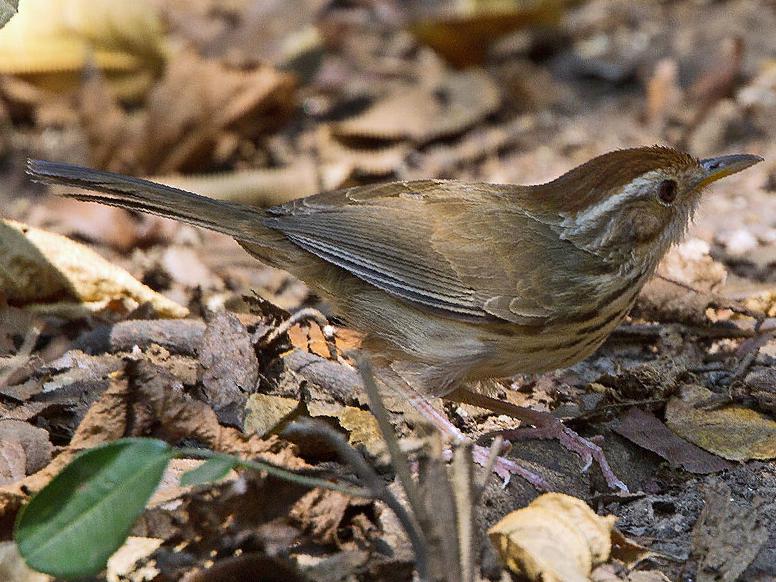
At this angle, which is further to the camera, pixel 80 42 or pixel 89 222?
pixel 80 42

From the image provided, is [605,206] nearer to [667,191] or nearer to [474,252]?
[667,191]

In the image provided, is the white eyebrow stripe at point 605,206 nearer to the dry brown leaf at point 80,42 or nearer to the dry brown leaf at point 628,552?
the dry brown leaf at point 628,552

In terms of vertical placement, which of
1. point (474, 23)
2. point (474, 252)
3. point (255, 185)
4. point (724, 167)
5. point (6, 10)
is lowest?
point (474, 252)

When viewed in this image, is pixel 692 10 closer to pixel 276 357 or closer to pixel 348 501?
pixel 276 357

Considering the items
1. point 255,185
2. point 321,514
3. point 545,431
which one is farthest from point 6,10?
point 255,185

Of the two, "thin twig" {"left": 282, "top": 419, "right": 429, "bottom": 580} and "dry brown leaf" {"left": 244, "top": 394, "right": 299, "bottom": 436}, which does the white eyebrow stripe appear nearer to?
"dry brown leaf" {"left": 244, "top": 394, "right": 299, "bottom": 436}

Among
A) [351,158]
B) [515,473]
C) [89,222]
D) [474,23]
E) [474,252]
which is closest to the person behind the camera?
[515,473]

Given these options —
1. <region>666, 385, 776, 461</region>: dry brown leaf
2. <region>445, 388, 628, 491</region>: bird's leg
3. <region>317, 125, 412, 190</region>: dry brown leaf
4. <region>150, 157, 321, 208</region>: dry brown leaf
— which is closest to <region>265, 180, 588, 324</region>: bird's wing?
<region>445, 388, 628, 491</region>: bird's leg

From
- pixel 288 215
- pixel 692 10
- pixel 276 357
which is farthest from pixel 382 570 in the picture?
pixel 692 10
